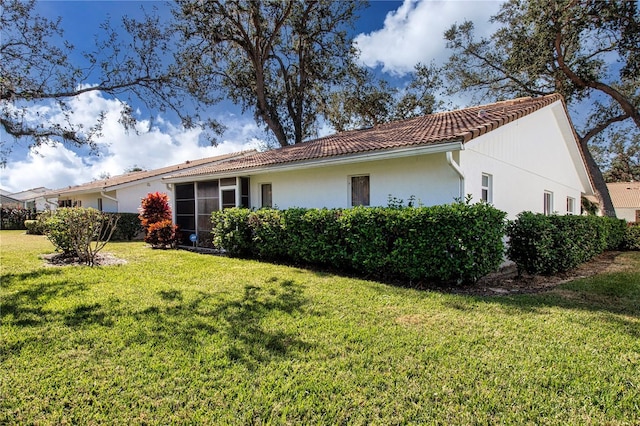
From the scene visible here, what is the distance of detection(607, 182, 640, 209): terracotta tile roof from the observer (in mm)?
35781

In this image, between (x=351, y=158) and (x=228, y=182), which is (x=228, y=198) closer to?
(x=228, y=182)

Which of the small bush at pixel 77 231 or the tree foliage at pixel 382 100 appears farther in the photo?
the tree foliage at pixel 382 100

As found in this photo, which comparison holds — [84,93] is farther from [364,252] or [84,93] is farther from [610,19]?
[610,19]

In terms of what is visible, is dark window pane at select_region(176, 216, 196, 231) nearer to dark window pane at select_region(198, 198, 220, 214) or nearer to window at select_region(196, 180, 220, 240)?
window at select_region(196, 180, 220, 240)

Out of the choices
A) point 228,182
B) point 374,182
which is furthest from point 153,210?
point 374,182

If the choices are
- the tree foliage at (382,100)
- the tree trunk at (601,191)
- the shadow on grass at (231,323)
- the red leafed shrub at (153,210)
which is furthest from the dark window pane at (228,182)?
the tree trunk at (601,191)

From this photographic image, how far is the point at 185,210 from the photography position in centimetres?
1459

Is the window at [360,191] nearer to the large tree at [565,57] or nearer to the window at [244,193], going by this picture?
the window at [244,193]

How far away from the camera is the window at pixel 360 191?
962 cm

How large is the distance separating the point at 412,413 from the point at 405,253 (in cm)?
436

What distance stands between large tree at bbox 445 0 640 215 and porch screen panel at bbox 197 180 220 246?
17679mm

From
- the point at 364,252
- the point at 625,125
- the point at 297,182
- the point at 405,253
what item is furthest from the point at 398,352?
the point at 625,125

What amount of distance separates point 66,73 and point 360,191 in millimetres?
9238

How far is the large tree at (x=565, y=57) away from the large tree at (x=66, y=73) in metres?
17.8
